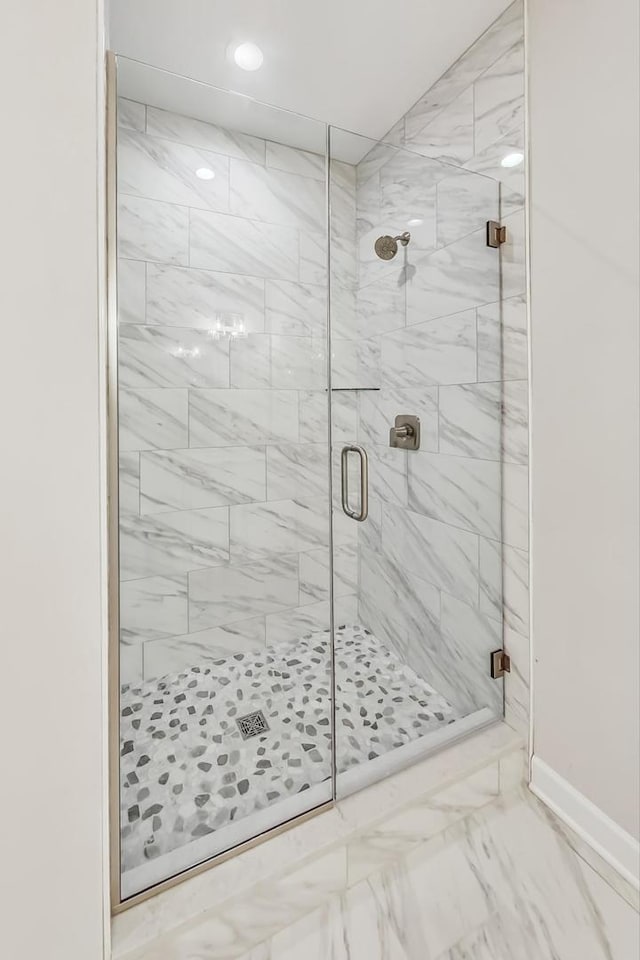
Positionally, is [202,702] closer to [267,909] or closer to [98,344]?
[267,909]

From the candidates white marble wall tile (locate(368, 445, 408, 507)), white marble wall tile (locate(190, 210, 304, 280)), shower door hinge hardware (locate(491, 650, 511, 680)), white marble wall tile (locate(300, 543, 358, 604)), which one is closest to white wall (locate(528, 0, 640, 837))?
shower door hinge hardware (locate(491, 650, 511, 680))

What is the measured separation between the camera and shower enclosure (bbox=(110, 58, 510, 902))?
1155 mm

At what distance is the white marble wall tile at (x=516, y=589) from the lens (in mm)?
1342

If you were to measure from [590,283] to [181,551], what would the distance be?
1.32 metres

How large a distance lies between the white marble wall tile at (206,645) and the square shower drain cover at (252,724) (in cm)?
19

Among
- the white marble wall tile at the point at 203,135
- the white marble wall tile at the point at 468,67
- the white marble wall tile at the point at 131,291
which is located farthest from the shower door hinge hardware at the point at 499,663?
the white marble wall tile at the point at 468,67

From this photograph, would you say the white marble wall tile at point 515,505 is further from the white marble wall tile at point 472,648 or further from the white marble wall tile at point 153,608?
Result: the white marble wall tile at point 153,608

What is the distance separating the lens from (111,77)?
91 centimetres

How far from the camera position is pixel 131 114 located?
1.02 meters

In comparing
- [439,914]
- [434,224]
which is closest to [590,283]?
[434,224]

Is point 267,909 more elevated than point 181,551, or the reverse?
point 181,551

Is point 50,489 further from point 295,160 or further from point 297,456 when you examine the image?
point 295,160

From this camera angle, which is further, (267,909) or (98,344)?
(267,909)

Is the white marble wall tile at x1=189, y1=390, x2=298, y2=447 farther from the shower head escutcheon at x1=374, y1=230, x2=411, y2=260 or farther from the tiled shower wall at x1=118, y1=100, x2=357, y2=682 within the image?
the shower head escutcheon at x1=374, y1=230, x2=411, y2=260
